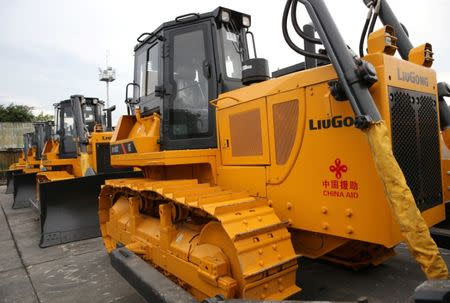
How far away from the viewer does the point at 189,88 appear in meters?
3.84

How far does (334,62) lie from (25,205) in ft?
39.1

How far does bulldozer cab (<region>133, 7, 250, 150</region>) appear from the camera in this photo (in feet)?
12.1

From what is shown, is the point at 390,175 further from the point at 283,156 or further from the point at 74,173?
the point at 74,173

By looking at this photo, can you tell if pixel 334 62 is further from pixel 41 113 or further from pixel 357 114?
pixel 41 113

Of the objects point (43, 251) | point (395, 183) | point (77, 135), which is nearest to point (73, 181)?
point (43, 251)

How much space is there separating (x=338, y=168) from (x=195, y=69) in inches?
76.8

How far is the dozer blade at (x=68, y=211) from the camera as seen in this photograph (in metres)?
6.44

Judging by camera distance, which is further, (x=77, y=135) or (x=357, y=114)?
(x=77, y=135)

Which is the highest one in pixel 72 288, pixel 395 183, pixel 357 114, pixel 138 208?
pixel 357 114

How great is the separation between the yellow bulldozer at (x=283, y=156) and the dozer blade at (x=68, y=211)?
2879 millimetres

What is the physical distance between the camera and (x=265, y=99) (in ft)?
10.0

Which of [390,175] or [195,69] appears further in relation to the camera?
[195,69]

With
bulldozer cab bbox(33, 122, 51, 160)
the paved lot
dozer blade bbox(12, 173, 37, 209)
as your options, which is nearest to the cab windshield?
the paved lot

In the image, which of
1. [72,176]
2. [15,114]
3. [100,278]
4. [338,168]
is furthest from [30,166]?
[15,114]
